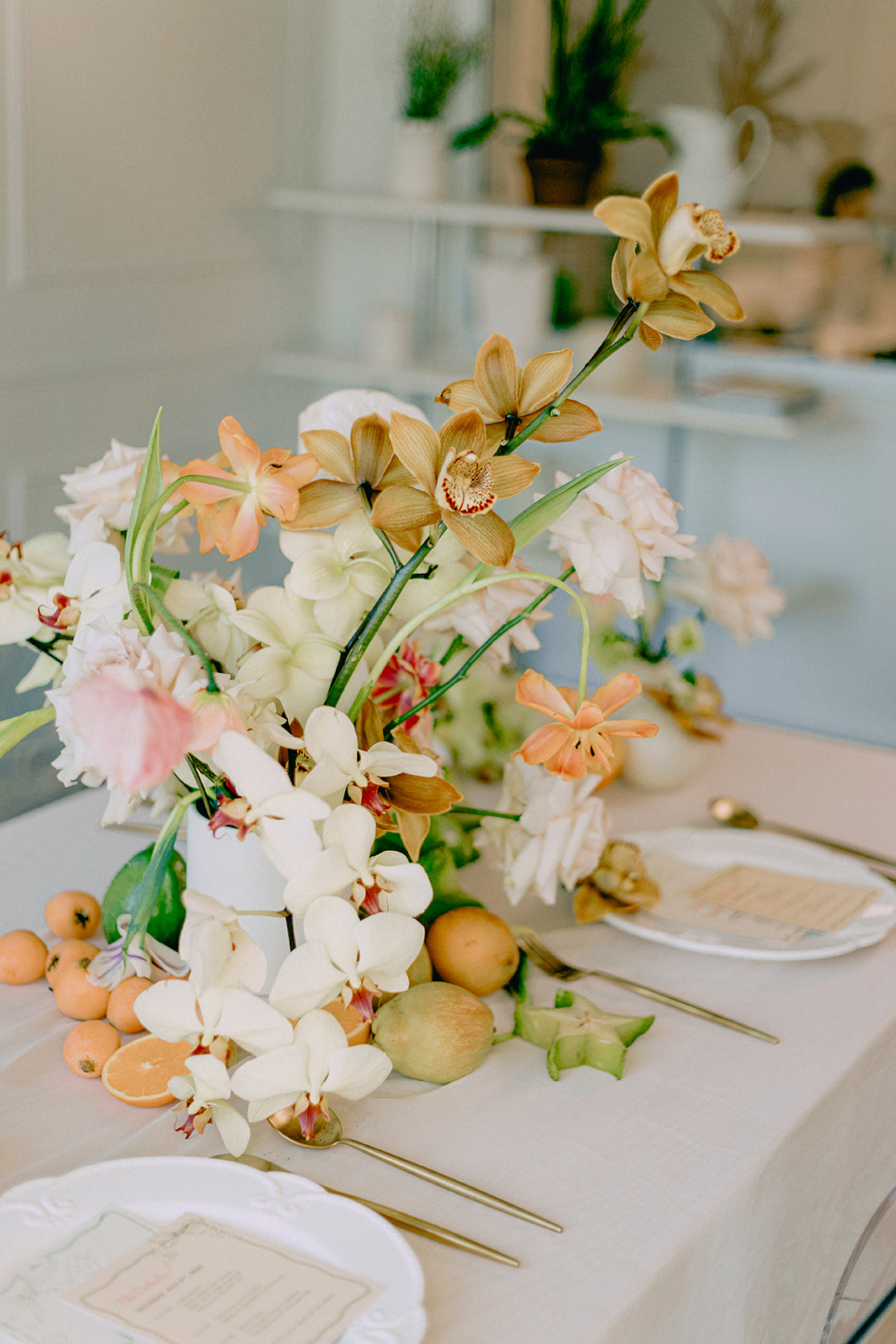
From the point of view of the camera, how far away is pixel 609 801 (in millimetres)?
1246

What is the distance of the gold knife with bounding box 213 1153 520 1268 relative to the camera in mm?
641

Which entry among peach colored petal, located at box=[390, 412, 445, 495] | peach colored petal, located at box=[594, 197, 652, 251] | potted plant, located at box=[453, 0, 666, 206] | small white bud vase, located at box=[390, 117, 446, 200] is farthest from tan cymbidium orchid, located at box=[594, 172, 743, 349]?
small white bud vase, located at box=[390, 117, 446, 200]

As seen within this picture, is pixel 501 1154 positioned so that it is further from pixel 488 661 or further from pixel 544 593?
pixel 488 661

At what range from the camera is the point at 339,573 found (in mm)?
745

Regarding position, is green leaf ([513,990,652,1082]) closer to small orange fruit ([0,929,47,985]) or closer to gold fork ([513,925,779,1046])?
gold fork ([513,925,779,1046])

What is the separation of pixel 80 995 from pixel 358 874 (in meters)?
0.27

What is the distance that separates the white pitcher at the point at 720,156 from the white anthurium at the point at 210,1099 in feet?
7.72

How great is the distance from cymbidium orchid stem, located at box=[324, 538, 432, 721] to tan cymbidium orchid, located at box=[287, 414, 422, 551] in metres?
0.01

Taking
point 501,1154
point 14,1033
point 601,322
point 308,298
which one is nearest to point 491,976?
point 501,1154

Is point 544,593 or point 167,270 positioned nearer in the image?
point 544,593

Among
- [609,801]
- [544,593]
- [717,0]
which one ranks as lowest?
[609,801]

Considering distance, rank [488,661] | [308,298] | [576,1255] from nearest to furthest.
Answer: [576,1255]
[488,661]
[308,298]

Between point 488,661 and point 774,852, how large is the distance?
0.94 feet

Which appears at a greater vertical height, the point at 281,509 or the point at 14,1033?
the point at 281,509
